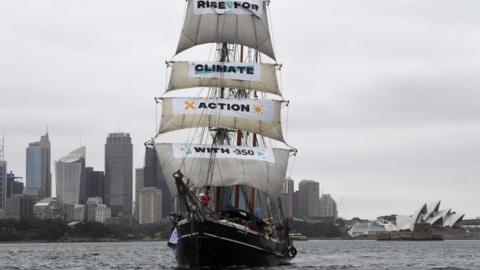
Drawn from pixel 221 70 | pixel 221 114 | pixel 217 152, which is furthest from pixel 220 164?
pixel 221 70

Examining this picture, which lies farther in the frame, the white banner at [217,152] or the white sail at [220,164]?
the white banner at [217,152]

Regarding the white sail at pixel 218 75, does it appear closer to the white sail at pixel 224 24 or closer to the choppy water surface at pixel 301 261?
the white sail at pixel 224 24

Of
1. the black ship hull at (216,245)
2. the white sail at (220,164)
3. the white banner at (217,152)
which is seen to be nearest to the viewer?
the black ship hull at (216,245)

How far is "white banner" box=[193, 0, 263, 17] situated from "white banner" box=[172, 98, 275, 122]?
850 cm

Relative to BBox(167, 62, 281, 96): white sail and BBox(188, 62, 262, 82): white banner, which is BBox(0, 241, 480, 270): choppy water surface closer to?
BBox(167, 62, 281, 96): white sail

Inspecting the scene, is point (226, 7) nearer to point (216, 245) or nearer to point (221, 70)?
point (221, 70)

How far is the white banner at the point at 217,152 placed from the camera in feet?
276

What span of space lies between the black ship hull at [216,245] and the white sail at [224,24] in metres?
23.1

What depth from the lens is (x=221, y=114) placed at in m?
87.4

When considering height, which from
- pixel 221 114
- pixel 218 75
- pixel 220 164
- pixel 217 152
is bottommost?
pixel 220 164

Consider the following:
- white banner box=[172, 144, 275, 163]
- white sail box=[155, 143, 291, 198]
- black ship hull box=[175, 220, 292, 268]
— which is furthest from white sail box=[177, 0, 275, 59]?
black ship hull box=[175, 220, 292, 268]

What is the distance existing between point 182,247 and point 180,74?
2221 centimetres

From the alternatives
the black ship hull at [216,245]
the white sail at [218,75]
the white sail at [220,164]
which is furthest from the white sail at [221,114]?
the black ship hull at [216,245]

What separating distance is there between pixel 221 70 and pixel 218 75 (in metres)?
0.56
